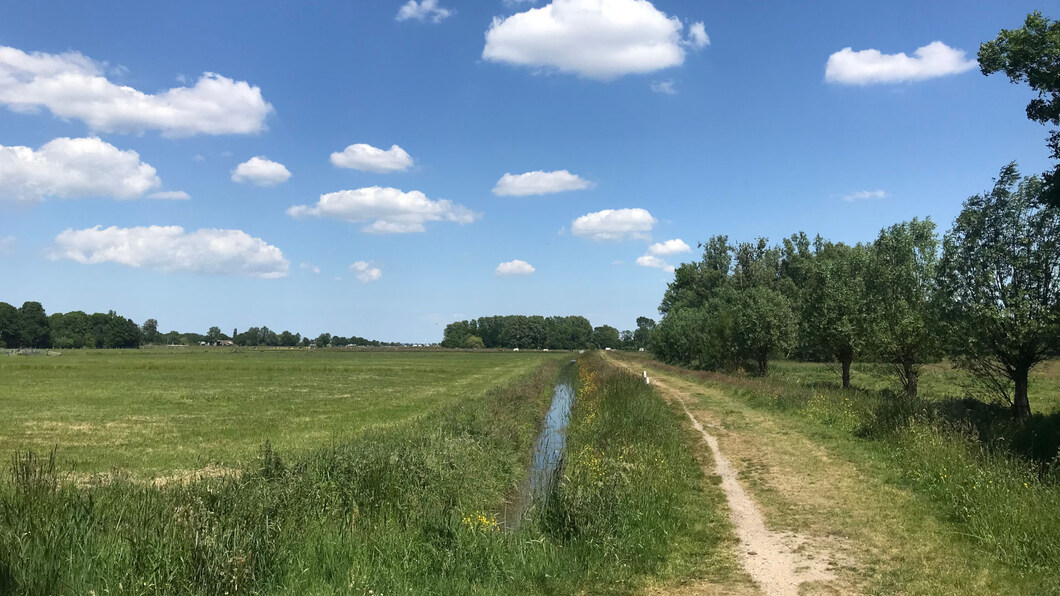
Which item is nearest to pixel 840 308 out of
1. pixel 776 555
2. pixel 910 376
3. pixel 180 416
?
pixel 910 376

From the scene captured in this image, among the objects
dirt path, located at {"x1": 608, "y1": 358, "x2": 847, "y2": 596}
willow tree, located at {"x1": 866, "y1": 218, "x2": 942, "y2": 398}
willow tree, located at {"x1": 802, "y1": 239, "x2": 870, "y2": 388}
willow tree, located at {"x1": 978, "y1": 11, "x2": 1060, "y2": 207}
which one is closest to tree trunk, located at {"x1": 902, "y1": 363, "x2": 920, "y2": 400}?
willow tree, located at {"x1": 866, "y1": 218, "x2": 942, "y2": 398}

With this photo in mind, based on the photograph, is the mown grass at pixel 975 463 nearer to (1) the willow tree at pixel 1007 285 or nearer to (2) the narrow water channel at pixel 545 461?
(1) the willow tree at pixel 1007 285

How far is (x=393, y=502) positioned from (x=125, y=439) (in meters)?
13.9

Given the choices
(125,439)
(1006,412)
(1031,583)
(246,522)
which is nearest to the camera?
(1031,583)

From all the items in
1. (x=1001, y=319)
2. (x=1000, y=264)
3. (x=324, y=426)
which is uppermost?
(x=1000, y=264)

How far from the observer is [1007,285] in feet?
53.6

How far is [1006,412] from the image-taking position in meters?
17.6

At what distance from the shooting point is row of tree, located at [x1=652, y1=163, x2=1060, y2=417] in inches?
622

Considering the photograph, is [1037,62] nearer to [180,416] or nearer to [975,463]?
[975,463]

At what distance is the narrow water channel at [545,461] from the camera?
35.7 ft

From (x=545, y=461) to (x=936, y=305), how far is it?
494 inches

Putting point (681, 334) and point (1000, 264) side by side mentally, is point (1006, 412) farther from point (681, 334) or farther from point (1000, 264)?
point (681, 334)

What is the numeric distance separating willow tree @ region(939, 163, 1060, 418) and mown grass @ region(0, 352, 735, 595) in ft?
33.6

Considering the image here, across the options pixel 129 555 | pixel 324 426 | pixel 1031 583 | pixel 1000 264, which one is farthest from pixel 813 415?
pixel 129 555
